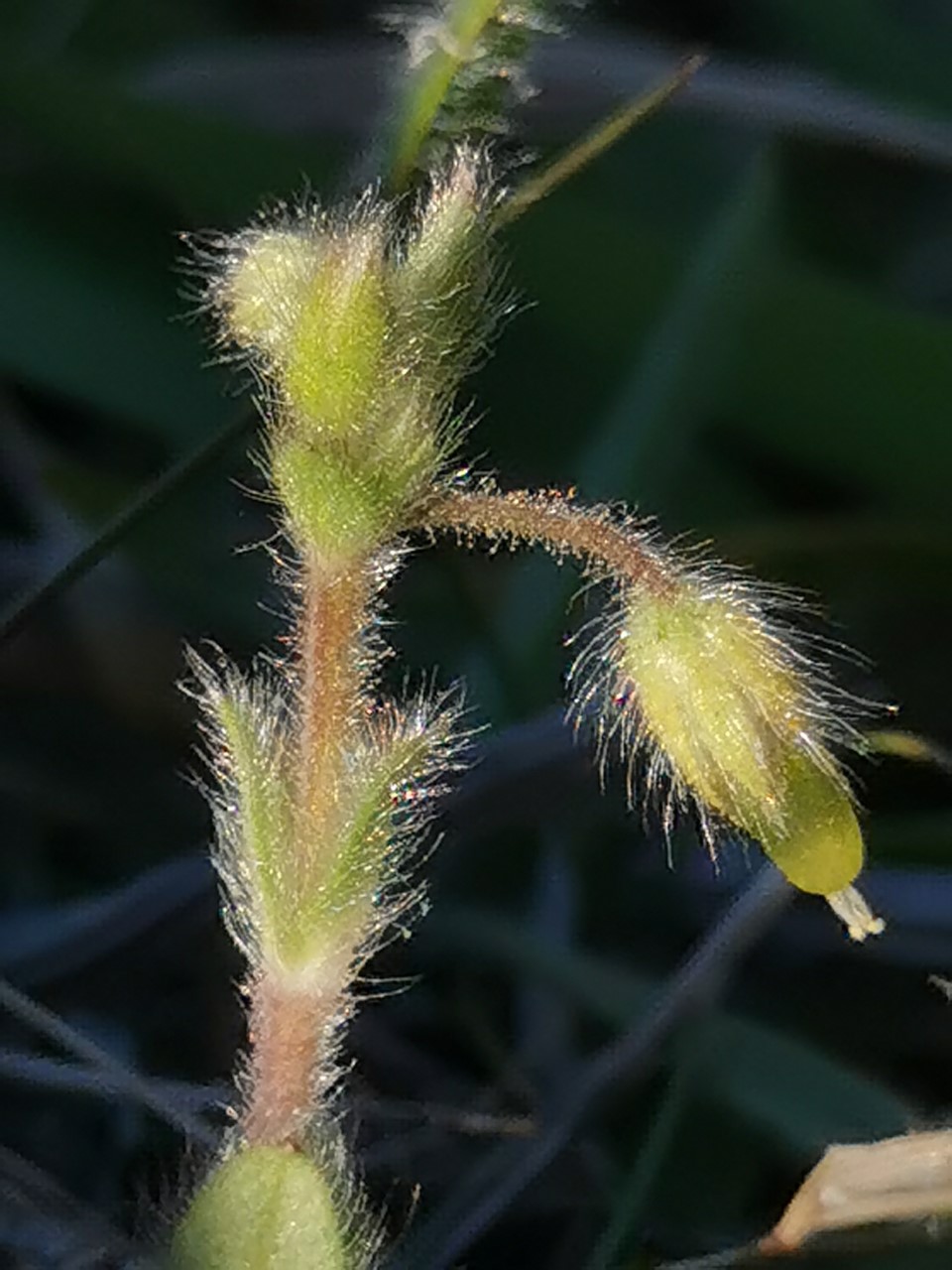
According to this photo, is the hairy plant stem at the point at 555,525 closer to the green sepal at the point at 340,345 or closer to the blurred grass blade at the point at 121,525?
the green sepal at the point at 340,345

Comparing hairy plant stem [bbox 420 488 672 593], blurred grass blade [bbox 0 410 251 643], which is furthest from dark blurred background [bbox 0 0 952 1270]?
hairy plant stem [bbox 420 488 672 593]

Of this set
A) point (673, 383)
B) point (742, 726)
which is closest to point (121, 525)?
point (742, 726)

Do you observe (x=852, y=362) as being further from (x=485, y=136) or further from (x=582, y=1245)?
(x=582, y=1245)

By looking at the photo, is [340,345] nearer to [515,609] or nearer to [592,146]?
[592,146]

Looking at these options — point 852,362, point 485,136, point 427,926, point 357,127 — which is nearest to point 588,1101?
point 427,926

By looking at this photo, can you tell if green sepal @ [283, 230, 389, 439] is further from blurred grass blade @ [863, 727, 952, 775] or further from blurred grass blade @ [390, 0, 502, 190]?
blurred grass blade @ [863, 727, 952, 775]

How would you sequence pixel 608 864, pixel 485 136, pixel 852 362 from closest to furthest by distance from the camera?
pixel 485 136
pixel 608 864
pixel 852 362
